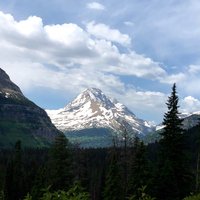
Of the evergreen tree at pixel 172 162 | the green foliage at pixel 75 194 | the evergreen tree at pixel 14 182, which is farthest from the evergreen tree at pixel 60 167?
the evergreen tree at pixel 14 182

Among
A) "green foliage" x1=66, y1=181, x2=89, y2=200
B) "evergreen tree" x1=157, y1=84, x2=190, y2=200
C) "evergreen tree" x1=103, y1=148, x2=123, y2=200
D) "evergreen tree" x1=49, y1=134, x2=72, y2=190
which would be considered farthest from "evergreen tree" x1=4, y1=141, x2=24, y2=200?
"green foliage" x1=66, y1=181, x2=89, y2=200

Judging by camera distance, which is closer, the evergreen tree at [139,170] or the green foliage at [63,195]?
the green foliage at [63,195]

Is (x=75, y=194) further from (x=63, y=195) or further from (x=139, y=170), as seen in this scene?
(x=139, y=170)

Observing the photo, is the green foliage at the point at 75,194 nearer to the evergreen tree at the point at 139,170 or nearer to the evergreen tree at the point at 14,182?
the evergreen tree at the point at 139,170

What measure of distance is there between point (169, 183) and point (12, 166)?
8508cm

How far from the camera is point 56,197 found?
13.7m

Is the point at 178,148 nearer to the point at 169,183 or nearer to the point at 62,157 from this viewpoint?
the point at 169,183

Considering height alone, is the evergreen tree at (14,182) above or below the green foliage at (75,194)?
below

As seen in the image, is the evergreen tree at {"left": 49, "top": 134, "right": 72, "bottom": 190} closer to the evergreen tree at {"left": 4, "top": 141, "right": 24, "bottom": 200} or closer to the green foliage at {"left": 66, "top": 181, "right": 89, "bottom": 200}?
the green foliage at {"left": 66, "top": 181, "right": 89, "bottom": 200}

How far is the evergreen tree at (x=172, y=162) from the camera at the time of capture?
45.4 metres

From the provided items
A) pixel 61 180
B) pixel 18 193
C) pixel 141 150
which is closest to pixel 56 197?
pixel 141 150

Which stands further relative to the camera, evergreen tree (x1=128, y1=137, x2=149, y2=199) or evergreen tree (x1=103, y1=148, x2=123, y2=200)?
evergreen tree (x1=103, y1=148, x2=123, y2=200)

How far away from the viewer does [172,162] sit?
150ft

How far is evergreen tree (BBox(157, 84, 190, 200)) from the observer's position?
1789 inches
